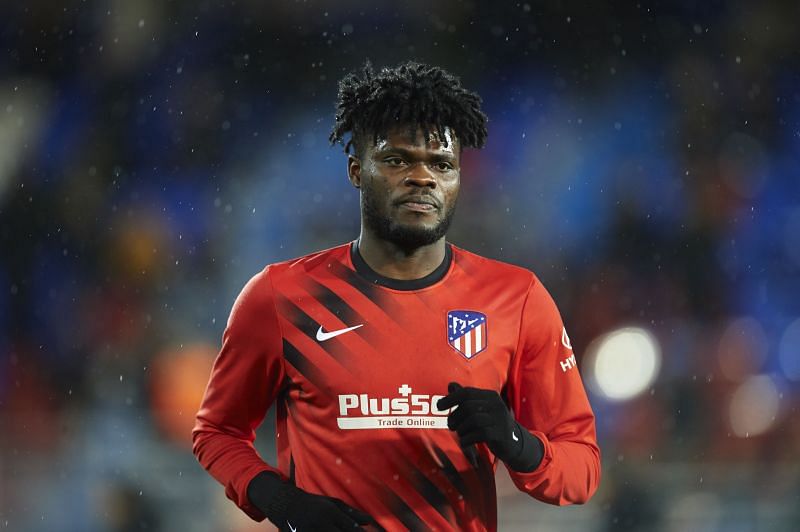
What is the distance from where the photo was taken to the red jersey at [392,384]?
8.65 ft

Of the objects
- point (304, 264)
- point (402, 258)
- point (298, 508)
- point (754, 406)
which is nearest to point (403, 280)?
point (402, 258)

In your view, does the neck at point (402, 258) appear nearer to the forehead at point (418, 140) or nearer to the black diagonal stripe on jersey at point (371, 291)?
the black diagonal stripe on jersey at point (371, 291)

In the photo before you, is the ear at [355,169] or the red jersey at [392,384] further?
the ear at [355,169]

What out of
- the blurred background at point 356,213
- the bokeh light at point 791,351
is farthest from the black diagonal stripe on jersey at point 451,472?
the bokeh light at point 791,351

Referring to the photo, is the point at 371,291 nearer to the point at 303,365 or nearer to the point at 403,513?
the point at 303,365

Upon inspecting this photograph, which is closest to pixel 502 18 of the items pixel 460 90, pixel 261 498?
pixel 460 90

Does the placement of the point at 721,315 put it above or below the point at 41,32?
below

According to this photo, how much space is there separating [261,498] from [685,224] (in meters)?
6.19

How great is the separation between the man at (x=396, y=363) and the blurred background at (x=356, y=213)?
3440 mm

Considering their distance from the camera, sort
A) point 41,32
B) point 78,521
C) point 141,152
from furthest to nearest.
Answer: point 41,32
point 141,152
point 78,521

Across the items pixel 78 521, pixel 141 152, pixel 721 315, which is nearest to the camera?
pixel 78 521

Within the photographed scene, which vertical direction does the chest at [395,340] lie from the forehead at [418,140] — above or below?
below

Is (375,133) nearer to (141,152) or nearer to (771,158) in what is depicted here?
(141,152)

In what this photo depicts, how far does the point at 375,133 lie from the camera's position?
281cm
